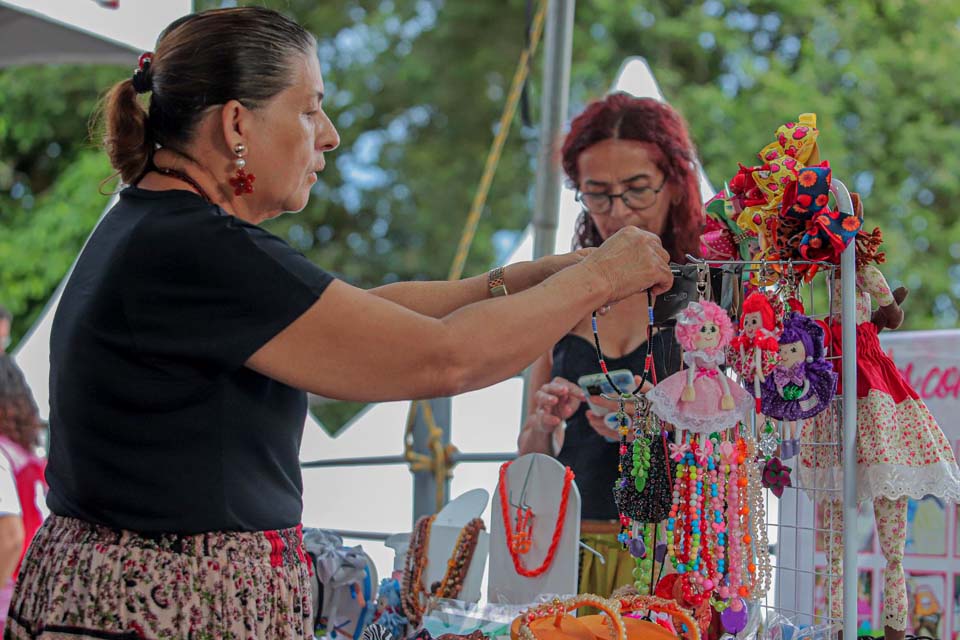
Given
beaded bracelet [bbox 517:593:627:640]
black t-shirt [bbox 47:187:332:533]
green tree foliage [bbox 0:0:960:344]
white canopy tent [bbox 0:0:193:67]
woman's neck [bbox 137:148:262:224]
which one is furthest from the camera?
green tree foliage [bbox 0:0:960:344]

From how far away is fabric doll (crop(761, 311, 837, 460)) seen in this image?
5.08ft

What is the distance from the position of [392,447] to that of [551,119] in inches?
46.7

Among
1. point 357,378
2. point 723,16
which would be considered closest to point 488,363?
point 357,378

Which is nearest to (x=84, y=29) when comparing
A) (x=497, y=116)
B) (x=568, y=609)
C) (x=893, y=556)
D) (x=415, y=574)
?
(x=415, y=574)

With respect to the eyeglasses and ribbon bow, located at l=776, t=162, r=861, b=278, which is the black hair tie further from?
the eyeglasses

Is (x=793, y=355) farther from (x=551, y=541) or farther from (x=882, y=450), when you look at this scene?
(x=551, y=541)

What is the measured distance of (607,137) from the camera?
222cm

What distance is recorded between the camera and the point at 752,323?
1555 mm

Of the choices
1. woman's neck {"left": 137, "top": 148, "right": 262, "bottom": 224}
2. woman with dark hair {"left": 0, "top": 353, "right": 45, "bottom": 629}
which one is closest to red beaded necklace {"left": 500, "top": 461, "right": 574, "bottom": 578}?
woman's neck {"left": 137, "top": 148, "right": 262, "bottom": 224}

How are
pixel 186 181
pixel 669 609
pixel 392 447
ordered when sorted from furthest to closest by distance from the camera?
pixel 392 447
pixel 669 609
pixel 186 181

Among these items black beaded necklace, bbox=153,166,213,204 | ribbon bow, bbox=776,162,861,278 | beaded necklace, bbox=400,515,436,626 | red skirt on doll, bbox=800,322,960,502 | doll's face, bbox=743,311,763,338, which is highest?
ribbon bow, bbox=776,162,861,278

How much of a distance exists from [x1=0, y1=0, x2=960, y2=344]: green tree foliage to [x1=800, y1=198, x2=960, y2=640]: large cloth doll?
6475 mm

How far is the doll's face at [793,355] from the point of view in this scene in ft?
5.08

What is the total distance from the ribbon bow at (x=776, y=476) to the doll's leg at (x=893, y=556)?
18 centimetres
